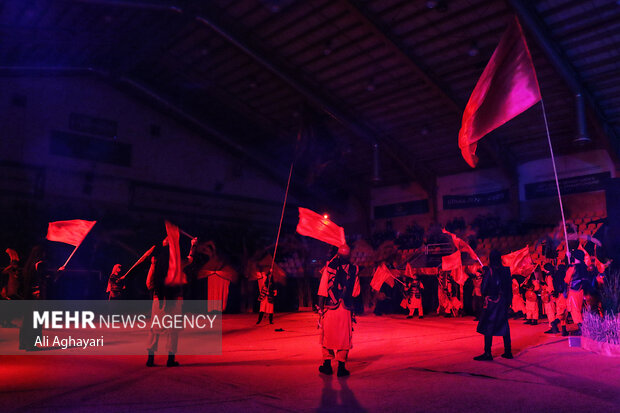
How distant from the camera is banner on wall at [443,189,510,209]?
82.5ft

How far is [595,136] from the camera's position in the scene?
2111cm

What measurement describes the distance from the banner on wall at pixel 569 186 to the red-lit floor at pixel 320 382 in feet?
47.7

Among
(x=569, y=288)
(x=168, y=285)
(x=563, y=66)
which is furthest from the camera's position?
(x=563, y=66)

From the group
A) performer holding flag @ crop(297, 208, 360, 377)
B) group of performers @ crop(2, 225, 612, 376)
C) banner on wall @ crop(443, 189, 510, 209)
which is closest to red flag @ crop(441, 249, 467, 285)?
group of performers @ crop(2, 225, 612, 376)

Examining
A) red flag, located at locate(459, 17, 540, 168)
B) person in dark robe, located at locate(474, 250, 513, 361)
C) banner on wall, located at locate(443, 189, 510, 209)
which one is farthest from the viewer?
banner on wall, located at locate(443, 189, 510, 209)

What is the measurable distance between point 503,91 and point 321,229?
384 cm

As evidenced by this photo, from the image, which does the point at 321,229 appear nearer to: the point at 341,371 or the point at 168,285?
the point at 341,371

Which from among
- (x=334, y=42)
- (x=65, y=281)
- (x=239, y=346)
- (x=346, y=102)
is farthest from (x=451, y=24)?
(x=65, y=281)

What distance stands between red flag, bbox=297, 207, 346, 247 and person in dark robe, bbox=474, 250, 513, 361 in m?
2.52

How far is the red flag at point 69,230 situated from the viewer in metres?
10.2

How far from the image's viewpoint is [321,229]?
29.5 feet

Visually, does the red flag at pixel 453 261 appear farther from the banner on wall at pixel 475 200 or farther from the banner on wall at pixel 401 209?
the banner on wall at pixel 401 209

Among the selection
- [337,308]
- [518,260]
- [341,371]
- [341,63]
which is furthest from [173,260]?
[341,63]

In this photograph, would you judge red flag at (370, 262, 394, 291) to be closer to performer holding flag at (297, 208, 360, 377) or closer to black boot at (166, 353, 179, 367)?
performer holding flag at (297, 208, 360, 377)
